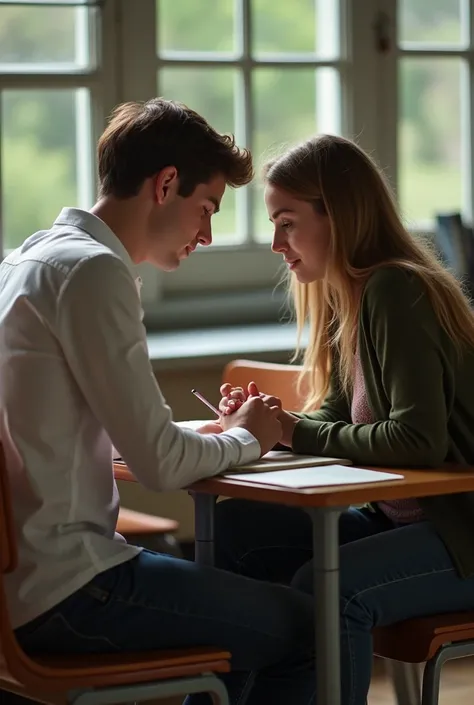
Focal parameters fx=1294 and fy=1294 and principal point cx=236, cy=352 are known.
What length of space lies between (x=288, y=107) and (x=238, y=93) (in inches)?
7.1

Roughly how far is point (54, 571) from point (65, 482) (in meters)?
0.12

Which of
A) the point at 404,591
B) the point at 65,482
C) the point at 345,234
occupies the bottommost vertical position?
the point at 404,591

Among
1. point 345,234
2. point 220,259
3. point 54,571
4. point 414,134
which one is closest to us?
point 54,571

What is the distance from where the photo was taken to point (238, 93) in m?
3.68

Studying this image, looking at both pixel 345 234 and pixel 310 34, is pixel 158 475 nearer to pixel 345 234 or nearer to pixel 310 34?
pixel 345 234

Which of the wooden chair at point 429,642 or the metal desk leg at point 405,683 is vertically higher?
the wooden chair at point 429,642

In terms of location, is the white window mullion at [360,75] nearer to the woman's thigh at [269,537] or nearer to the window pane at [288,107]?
the window pane at [288,107]

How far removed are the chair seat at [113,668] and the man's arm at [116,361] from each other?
0.78ft

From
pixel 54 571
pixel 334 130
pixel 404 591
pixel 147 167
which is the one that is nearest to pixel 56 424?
pixel 54 571

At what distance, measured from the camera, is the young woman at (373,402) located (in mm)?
1978

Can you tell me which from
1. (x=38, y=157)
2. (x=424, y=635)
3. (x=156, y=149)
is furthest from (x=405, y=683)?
(x=38, y=157)

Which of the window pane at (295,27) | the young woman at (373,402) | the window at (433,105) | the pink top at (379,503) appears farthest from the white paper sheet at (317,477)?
the window at (433,105)

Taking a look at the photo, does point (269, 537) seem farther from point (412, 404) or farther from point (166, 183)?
point (166, 183)

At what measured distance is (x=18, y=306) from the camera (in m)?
1.74
